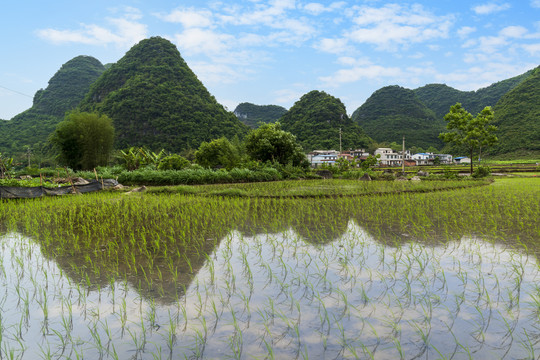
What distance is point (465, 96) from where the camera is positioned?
13250 centimetres

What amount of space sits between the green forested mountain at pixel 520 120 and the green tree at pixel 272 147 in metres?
56.3

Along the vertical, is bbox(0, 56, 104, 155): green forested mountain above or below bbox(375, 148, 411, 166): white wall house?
above

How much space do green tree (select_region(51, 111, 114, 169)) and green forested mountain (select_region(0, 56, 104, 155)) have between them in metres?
39.3

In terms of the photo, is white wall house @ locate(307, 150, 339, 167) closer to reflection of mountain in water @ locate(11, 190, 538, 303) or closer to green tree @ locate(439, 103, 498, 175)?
green tree @ locate(439, 103, 498, 175)

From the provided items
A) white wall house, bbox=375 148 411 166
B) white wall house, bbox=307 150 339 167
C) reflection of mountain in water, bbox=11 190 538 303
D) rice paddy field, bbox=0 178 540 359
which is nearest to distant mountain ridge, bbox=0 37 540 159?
white wall house, bbox=375 148 411 166

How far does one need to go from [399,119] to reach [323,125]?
4265cm

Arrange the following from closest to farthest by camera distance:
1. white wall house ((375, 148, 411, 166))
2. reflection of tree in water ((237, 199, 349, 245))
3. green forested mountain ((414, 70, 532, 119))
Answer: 1. reflection of tree in water ((237, 199, 349, 245))
2. white wall house ((375, 148, 411, 166))
3. green forested mountain ((414, 70, 532, 119))

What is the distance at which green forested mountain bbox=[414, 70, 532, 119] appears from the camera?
121250 millimetres

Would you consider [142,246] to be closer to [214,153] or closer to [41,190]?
[41,190]

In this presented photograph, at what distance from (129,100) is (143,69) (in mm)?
20228

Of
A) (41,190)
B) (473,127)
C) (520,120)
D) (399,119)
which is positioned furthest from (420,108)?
(41,190)

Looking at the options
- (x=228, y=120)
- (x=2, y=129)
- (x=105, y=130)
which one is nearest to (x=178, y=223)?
(x=105, y=130)

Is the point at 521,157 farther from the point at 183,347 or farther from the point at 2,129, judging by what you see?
the point at 2,129

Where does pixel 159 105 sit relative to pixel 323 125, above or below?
above
